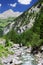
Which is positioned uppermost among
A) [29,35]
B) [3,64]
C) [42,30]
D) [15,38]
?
[15,38]

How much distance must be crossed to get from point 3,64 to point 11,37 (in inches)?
4751

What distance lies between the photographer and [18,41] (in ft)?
499

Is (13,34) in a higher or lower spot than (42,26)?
higher

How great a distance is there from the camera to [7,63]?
4609 cm

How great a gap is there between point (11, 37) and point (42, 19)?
83.3m

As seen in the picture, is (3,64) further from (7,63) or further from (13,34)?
(13,34)

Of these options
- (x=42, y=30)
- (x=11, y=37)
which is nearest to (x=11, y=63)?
(x=42, y=30)

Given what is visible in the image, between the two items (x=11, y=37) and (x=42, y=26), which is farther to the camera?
(x=11, y=37)

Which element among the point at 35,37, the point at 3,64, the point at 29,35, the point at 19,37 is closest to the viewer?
the point at 3,64

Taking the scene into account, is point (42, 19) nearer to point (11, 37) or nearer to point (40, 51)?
point (40, 51)

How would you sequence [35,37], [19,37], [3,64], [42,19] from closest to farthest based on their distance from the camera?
[3,64] → [42,19] → [35,37] → [19,37]

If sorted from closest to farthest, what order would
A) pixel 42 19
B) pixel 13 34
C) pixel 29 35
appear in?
pixel 42 19 → pixel 29 35 → pixel 13 34

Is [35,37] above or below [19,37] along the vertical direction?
below

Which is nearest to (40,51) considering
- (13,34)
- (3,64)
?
(3,64)
